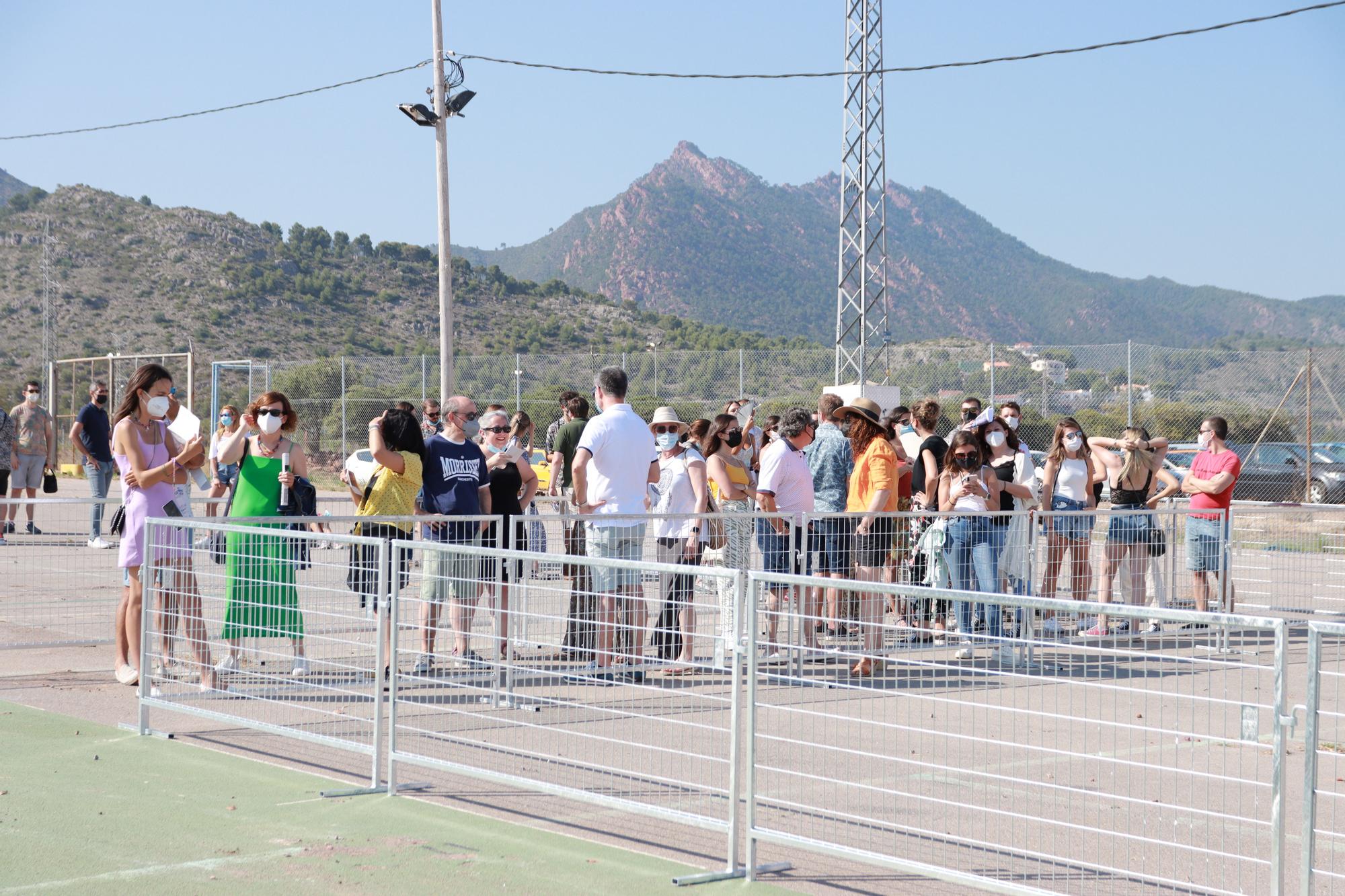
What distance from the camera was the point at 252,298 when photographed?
263ft

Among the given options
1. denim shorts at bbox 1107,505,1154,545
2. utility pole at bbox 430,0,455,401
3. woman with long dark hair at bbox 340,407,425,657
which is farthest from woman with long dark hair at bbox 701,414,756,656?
utility pole at bbox 430,0,455,401

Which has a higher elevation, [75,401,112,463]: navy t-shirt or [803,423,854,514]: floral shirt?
[75,401,112,463]: navy t-shirt

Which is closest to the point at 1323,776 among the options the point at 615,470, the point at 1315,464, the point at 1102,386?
the point at 615,470

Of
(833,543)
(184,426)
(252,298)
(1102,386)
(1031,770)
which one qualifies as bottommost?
(1031,770)

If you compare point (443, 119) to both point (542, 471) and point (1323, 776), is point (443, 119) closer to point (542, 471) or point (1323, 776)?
point (542, 471)

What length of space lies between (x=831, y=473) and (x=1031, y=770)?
380 cm

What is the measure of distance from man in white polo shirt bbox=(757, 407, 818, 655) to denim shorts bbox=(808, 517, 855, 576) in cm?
11

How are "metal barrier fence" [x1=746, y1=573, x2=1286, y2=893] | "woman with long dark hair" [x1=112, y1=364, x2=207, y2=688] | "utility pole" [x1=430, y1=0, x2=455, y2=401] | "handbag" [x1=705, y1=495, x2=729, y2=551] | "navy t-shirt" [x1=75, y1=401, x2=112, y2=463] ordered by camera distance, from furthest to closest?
1. "utility pole" [x1=430, y1=0, x2=455, y2=401]
2. "navy t-shirt" [x1=75, y1=401, x2=112, y2=463]
3. "handbag" [x1=705, y1=495, x2=729, y2=551]
4. "woman with long dark hair" [x1=112, y1=364, x2=207, y2=688]
5. "metal barrier fence" [x1=746, y1=573, x2=1286, y2=893]

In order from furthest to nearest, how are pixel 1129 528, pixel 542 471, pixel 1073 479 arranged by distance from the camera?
pixel 542 471
pixel 1073 479
pixel 1129 528

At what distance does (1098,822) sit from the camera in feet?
19.2

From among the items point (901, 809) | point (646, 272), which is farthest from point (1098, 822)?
point (646, 272)

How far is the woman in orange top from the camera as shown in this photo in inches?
390

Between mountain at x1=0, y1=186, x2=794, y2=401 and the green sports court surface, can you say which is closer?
the green sports court surface

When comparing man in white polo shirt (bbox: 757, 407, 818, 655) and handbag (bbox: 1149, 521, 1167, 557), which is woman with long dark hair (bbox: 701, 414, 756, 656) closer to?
man in white polo shirt (bbox: 757, 407, 818, 655)
